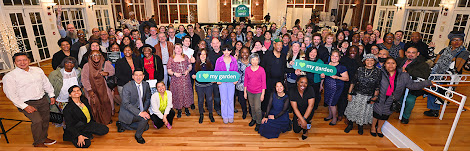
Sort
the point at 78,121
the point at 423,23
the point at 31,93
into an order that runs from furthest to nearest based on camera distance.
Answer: the point at 423,23
the point at 78,121
the point at 31,93

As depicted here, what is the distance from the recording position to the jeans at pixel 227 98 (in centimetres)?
412

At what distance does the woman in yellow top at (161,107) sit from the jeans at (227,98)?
873 mm

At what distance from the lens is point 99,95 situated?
4.11m

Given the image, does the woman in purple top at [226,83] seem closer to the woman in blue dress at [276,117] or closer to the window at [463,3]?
the woman in blue dress at [276,117]

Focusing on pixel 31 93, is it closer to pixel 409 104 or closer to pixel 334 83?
pixel 334 83

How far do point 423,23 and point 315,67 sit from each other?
8318mm

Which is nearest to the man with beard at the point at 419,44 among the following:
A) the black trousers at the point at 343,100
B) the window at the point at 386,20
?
the black trousers at the point at 343,100

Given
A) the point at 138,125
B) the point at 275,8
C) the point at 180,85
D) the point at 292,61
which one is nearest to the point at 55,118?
the point at 138,125

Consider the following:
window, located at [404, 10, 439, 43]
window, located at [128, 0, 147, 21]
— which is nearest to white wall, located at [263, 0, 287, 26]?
window, located at [128, 0, 147, 21]

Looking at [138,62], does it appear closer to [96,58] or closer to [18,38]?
[96,58]

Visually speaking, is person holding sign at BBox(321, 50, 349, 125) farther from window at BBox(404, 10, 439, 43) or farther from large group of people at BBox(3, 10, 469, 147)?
window at BBox(404, 10, 439, 43)

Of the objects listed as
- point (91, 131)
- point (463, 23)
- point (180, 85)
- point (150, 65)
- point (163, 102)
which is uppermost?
point (463, 23)

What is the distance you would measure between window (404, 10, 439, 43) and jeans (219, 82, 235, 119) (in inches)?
353

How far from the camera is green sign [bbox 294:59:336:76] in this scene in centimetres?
386
